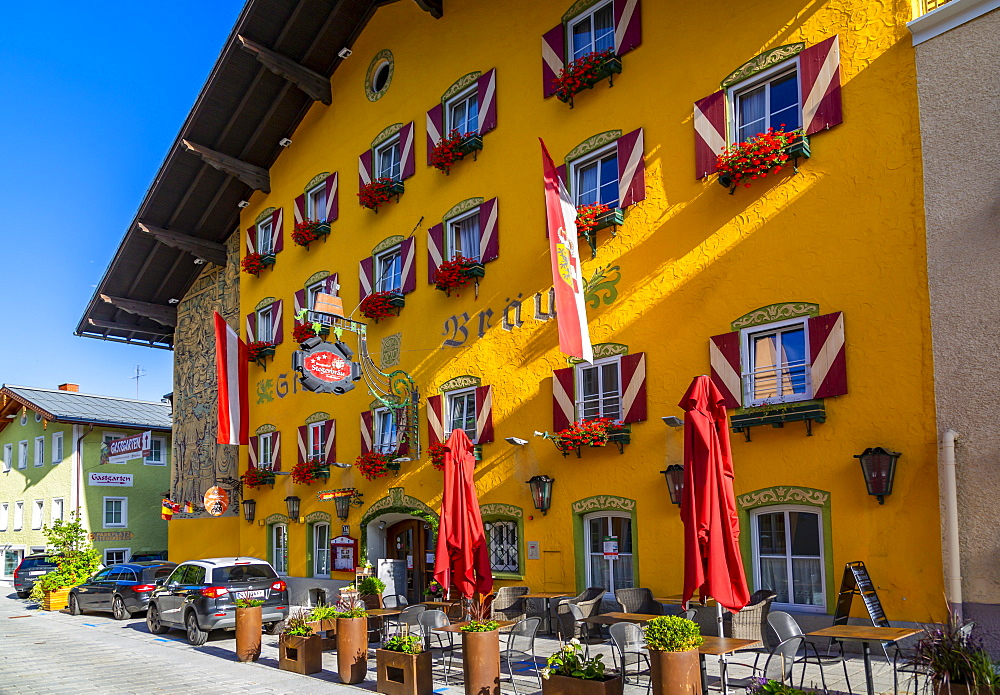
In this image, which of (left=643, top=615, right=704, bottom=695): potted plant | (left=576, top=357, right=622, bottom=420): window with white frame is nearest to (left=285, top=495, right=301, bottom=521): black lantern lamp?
(left=576, top=357, right=622, bottom=420): window with white frame

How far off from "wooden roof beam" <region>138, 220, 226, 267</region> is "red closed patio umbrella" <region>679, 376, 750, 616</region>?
63.9 feet

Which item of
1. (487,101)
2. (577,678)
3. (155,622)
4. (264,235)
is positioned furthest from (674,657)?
(264,235)

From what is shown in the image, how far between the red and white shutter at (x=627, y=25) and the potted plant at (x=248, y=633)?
10406 mm

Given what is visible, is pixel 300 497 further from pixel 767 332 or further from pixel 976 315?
pixel 976 315

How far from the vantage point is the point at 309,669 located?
38.8ft

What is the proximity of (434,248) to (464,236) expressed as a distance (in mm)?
650

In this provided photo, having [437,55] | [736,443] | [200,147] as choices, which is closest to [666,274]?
[736,443]

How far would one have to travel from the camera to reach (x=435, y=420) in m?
17.3

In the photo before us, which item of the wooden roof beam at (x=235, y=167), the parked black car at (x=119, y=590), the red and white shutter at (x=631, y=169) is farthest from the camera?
the wooden roof beam at (x=235, y=167)

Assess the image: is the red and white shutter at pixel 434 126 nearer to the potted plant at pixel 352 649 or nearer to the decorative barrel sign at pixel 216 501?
the potted plant at pixel 352 649

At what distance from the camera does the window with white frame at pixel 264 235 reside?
23.8m

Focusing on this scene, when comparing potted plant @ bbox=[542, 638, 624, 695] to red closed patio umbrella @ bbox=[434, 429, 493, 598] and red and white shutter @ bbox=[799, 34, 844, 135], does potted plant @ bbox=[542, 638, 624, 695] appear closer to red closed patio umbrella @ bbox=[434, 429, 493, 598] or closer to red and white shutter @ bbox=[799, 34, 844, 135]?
red closed patio umbrella @ bbox=[434, 429, 493, 598]

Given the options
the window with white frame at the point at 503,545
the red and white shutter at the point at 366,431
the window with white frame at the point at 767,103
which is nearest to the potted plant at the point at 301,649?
the window with white frame at the point at 503,545

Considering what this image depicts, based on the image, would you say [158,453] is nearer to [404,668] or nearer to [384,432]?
[384,432]
